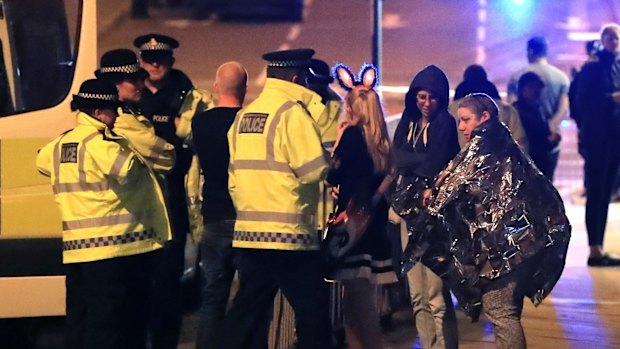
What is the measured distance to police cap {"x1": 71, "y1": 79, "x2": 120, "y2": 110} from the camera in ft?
15.8

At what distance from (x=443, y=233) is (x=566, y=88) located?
4.11 metres

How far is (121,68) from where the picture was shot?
5.24 metres

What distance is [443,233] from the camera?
4.86 meters

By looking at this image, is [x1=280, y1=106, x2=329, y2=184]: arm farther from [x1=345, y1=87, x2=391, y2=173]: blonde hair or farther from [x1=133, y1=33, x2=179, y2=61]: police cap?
[x1=133, y1=33, x2=179, y2=61]: police cap

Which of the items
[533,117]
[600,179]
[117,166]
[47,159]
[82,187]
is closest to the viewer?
[117,166]

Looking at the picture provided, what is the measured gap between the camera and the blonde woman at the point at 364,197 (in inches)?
197

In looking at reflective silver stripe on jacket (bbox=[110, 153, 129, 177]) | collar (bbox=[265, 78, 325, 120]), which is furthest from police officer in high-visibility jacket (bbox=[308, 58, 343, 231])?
reflective silver stripe on jacket (bbox=[110, 153, 129, 177])

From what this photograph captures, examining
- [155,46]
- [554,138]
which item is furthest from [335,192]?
[554,138]

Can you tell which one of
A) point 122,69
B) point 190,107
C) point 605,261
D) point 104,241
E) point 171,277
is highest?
point 122,69

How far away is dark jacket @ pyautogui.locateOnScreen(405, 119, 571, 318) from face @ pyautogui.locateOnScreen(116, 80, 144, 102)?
168cm

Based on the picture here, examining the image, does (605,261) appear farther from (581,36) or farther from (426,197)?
(426,197)

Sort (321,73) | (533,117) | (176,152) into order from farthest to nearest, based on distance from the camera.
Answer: (533,117) < (321,73) < (176,152)

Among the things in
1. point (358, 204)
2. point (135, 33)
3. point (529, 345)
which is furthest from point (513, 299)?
point (135, 33)

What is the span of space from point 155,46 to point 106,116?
91 centimetres
